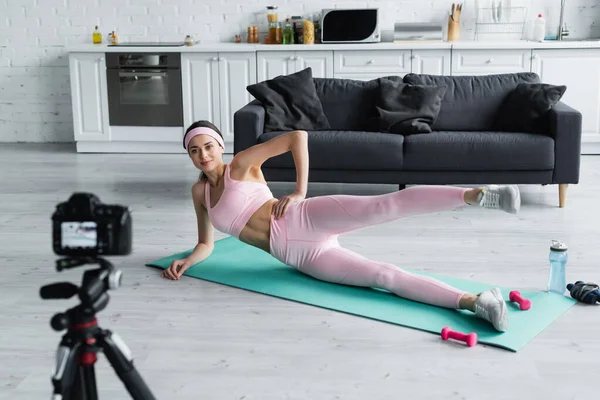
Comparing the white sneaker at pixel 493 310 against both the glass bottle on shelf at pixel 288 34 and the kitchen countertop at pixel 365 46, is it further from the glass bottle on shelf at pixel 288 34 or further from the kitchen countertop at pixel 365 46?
the glass bottle on shelf at pixel 288 34

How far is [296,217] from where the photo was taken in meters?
3.10

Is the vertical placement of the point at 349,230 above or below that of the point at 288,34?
below

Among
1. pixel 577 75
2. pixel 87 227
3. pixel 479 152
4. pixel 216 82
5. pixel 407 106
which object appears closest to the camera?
pixel 87 227

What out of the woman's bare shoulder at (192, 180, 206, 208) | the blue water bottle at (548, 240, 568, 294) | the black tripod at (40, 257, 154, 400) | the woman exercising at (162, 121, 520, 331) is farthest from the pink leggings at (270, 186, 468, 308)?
the black tripod at (40, 257, 154, 400)

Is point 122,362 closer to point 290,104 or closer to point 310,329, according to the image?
point 310,329

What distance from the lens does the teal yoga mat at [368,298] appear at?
107 inches

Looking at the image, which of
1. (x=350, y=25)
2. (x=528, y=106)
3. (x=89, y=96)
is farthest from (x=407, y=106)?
(x=89, y=96)

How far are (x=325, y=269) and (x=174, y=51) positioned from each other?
3.58 m

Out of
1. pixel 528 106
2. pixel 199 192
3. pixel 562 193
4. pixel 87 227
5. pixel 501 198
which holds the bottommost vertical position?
pixel 562 193

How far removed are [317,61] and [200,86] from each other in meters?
0.97

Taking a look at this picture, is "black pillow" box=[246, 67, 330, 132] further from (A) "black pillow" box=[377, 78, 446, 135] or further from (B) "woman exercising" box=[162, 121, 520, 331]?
(B) "woman exercising" box=[162, 121, 520, 331]

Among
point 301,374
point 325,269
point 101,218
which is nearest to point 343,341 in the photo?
point 301,374

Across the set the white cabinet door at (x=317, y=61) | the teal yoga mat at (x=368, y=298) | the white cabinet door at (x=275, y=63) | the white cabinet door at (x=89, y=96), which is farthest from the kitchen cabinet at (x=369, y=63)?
the teal yoga mat at (x=368, y=298)

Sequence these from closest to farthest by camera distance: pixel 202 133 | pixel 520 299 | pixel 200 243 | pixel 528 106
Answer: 1. pixel 520 299
2. pixel 202 133
3. pixel 200 243
4. pixel 528 106
